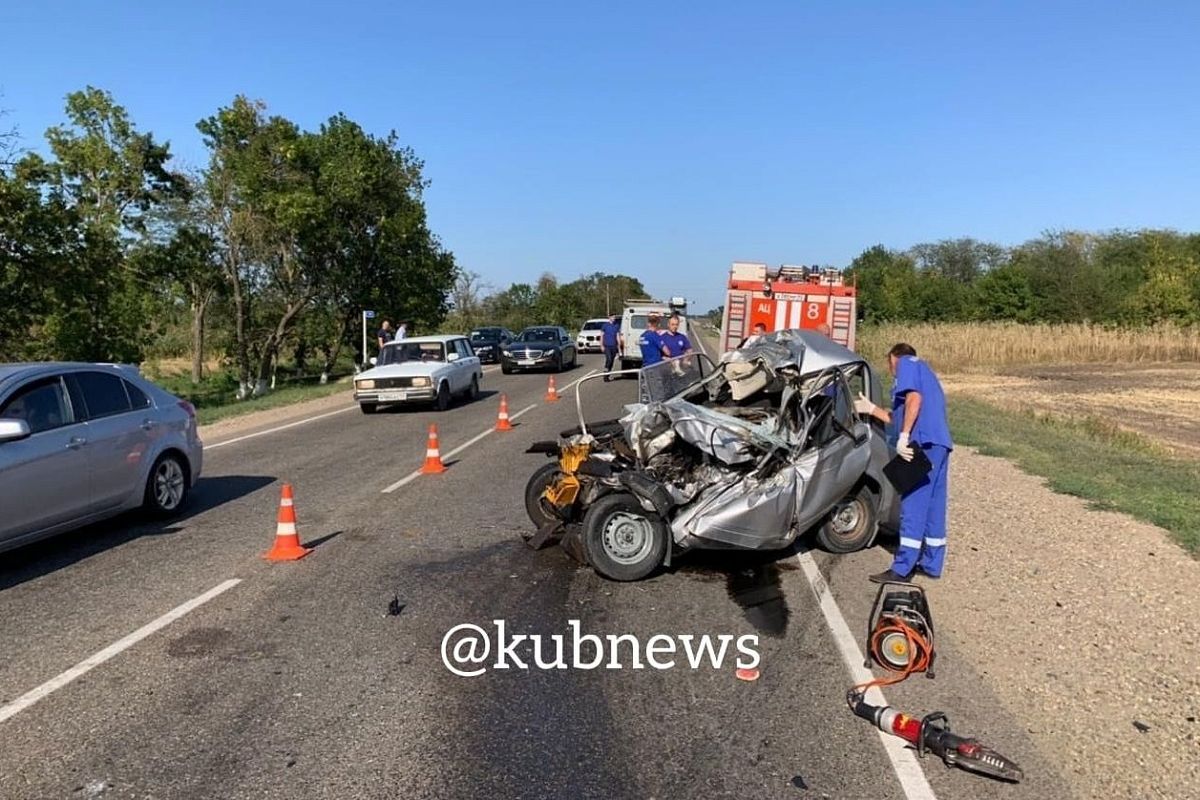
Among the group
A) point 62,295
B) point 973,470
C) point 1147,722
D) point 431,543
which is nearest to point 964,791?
point 1147,722

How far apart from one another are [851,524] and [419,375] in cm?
1275

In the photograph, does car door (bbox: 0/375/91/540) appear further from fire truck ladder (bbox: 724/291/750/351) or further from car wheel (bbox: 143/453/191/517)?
fire truck ladder (bbox: 724/291/750/351)

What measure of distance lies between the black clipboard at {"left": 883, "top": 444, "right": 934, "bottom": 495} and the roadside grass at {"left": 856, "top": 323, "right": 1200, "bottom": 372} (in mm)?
28951

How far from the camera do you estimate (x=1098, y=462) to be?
497 inches

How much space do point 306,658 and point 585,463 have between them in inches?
102

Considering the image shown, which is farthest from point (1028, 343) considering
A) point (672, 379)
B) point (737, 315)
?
point (672, 379)

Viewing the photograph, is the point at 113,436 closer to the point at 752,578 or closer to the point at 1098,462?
the point at 752,578

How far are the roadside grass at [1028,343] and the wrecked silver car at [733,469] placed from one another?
28.2 meters

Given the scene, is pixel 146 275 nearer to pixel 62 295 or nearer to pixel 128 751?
pixel 62 295

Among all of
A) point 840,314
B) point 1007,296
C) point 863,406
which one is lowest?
point 1007,296

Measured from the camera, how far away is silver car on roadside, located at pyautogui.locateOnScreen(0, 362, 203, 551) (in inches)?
271

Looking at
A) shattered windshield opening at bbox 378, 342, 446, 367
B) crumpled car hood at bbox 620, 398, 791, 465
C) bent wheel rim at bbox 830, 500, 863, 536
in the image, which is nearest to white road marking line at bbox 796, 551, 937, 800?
bent wheel rim at bbox 830, 500, 863, 536

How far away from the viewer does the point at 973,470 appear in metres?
11.4

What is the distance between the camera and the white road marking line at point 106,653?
4449 mm
